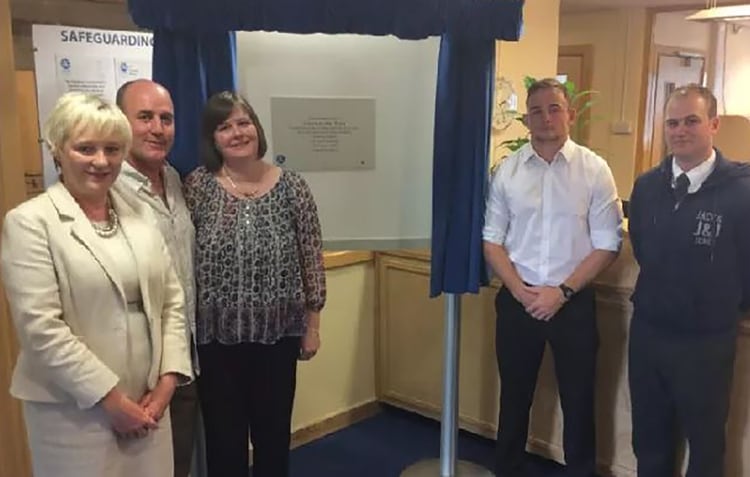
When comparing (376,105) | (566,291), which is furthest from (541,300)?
(376,105)

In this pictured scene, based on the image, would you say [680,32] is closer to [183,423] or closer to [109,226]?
[183,423]

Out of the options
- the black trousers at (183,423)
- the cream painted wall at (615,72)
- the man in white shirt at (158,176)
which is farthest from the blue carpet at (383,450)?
the cream painted wall at (615,72)

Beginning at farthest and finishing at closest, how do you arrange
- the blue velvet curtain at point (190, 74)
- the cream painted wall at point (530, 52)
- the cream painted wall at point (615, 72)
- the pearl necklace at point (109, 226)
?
1. the cream painted wall at point (615, 72)
2. the cream painted wall at point (530, 52)
3. the blue velvet curtain at point (190, 74)
4. the pearl necklace at point (109, 226)

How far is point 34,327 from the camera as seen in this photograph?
4.98 ft

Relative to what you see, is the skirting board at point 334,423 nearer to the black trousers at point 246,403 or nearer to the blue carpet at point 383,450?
the blue carpet at point 383,450

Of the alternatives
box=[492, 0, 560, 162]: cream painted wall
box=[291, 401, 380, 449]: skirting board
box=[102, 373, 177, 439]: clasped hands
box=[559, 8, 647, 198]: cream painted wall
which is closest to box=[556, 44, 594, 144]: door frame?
box=[559, 8, 647, 198]: cream painted wall

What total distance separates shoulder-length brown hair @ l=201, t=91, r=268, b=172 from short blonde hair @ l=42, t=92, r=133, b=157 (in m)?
0.40

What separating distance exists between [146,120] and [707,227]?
1646 mm

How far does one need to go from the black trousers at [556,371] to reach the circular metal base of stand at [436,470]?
4.9 inches

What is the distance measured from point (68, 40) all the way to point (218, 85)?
0.55 meters

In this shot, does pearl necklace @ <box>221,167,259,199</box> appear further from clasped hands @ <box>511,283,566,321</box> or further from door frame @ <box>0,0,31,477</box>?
clasped hands @ <box>511,283,566,321</box>

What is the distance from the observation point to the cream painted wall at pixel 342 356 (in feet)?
10.3

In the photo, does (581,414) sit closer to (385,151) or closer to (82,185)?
(385,151)

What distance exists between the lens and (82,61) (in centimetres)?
242
